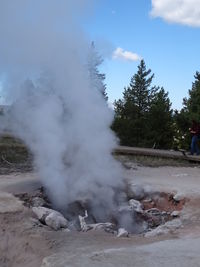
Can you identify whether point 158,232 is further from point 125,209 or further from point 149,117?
point 149,117

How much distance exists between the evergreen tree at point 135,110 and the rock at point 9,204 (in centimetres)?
1810

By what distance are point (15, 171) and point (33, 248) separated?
681 centimetres

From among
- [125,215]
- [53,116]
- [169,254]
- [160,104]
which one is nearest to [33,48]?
[53,116]

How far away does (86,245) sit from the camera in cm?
680

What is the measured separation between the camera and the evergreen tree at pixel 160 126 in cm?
2741

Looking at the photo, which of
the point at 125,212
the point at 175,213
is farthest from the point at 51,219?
the point at 175,213

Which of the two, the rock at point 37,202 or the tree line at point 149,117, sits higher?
the tree line at point 149,117

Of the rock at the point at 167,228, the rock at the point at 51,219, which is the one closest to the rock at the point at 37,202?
the rock at the point at 51,219

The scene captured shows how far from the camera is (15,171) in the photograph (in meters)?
13.5

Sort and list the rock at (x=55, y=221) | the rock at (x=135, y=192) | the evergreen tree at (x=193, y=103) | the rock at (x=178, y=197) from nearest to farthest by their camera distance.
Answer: the rock at (x=55, y=221) → the rock at (x=178, y=197) → the rock at (x=135, y=192) → the evergreen tree at (x=193, y=103)

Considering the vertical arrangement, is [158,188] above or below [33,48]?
below

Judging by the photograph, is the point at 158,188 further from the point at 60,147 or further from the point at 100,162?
the point at 60,147

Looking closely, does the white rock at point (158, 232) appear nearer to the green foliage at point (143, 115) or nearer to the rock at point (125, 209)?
the rock at point (125, 209)

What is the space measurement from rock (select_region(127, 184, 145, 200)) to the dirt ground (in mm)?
1267
